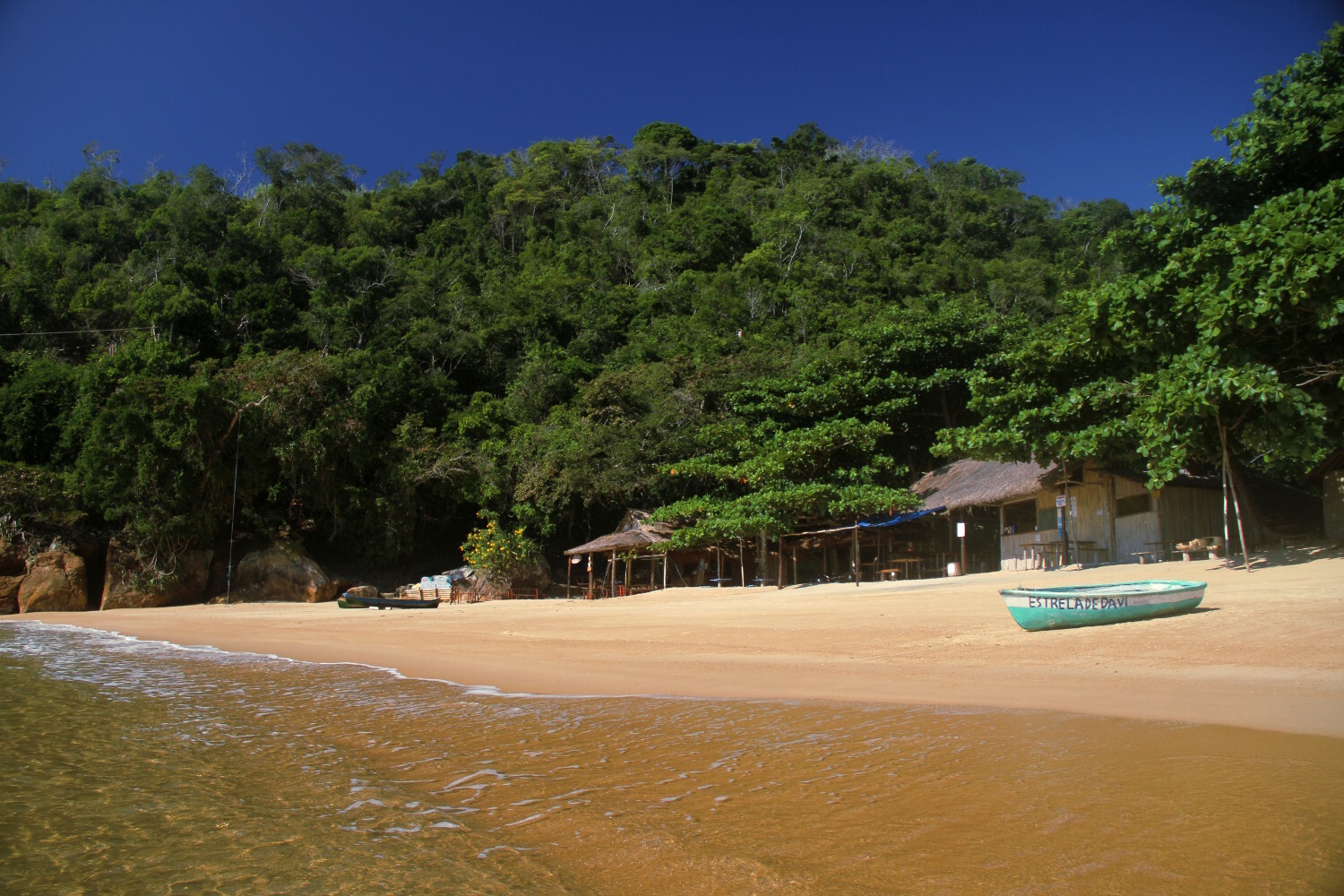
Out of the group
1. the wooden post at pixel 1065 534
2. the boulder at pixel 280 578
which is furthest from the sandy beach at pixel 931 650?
the boulder at pixel 280 578

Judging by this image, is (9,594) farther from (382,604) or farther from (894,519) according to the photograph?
(894,519)

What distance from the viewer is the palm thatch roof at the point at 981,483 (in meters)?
16.2

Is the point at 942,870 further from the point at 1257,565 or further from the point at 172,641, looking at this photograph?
the point at 172,641

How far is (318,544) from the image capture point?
25344mm

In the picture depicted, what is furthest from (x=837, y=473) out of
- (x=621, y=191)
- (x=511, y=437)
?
(x=621, y=191)

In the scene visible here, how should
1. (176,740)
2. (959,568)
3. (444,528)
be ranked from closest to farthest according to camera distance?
(176,740)
(959,568)
(444,528)

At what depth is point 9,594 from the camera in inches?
787

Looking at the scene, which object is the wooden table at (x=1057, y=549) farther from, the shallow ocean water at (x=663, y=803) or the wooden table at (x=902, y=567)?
the shallow ocean water at (x=663, y=803)

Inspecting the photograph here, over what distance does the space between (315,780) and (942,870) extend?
10.0ft

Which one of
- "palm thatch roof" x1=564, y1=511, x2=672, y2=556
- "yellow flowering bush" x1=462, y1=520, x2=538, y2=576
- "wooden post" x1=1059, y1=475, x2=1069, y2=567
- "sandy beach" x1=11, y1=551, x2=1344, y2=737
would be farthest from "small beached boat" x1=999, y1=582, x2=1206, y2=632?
"yellow flowering bush" x1=462, y1=520, x2=538, y2=576

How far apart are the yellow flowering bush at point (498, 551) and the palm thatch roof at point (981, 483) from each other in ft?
36.1

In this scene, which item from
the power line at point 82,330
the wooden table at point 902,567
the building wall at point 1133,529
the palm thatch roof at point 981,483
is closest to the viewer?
the building wall at point 1133,529

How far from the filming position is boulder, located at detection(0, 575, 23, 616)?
19906mm

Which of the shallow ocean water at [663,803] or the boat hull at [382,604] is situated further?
the boat hull at [382,604]
